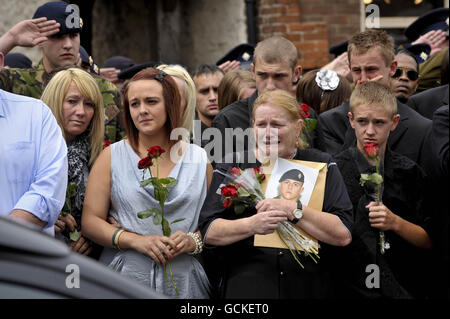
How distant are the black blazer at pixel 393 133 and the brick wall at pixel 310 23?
418 centimetres

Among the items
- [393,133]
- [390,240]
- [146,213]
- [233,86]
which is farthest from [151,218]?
[233,86]

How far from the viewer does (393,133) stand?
171 inches

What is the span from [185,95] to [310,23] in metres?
4.75

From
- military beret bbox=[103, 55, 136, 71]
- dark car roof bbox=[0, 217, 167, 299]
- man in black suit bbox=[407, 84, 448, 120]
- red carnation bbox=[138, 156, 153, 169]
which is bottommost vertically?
dark car roof bbox=[0, 217, 167, 299]

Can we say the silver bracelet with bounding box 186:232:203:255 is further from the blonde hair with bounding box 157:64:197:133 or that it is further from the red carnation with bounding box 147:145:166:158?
the blonde hair with bounding box 157:64:197:133

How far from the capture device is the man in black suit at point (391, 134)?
170 inches

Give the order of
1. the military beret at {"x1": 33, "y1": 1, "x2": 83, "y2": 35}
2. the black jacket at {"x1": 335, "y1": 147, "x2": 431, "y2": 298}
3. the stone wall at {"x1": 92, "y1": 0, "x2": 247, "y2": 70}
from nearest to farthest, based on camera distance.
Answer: the black jacket at {"x1": 335, "y1": 147, "x2": 431, "y2": 298} < the military beret at {"x1": 33, "y1": 1, "x2": 83, "y2": 35} < the stone wall at {"x1": 92, "y1": 0, "x2": 247, "y2": 70}

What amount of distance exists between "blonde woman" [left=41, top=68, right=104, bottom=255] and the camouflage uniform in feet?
1.32

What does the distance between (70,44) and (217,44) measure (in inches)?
169

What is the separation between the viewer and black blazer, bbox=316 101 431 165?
431cm

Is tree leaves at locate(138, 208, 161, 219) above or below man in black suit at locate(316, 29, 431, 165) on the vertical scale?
below

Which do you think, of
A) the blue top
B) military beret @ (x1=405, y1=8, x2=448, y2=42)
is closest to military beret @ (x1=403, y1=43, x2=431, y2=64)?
military beret @ (x1=405, y1=8, x2=448, y2=42)

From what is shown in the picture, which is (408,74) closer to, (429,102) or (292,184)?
(429,102)
